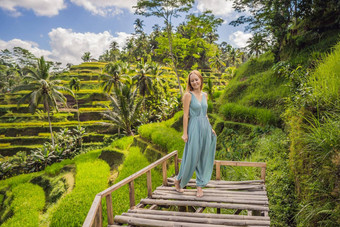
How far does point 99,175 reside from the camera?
37.8 feet

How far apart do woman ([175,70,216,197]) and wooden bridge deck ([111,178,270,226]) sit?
210mm

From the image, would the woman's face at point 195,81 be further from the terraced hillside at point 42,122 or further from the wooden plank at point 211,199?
the terraced hillside at point 42,122

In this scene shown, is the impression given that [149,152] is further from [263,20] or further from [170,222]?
[170,222]

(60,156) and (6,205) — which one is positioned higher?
(60,156)

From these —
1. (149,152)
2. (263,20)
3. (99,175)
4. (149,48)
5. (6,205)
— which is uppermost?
(149,48)

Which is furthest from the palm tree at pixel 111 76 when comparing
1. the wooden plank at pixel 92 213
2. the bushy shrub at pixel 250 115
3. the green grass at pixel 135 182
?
the wooden plank at pixel 92 213

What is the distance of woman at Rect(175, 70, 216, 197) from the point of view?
2641 millimetres

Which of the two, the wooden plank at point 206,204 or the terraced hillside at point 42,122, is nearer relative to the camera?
the wooden plank at point 206,204

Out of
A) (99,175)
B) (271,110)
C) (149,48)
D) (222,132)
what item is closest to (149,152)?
(99,175)

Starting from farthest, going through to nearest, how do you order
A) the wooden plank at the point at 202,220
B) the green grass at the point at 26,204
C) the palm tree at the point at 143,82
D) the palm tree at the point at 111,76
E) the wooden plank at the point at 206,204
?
the palm tree at the point at 111,76 < the palm tree at the point at 143,82 < the green grass at the point at 26,204 < the wooden plank at the point at 206,204 < the wooden plank at the point at 202,220

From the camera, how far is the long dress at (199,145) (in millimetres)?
2668

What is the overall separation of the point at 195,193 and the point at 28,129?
2920 cm

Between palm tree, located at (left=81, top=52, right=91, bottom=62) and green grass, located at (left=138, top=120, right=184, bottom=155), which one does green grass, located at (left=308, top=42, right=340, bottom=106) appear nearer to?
green grass, located at (left=138, top=120, right=184, bottom=155)

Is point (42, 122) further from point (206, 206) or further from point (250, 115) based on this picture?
point (206, 206)
